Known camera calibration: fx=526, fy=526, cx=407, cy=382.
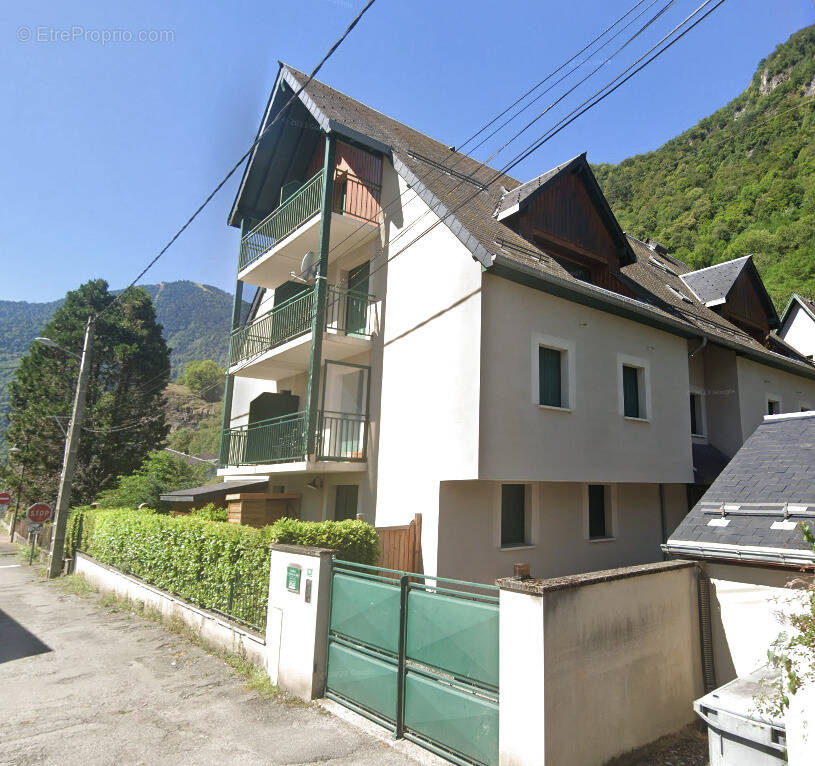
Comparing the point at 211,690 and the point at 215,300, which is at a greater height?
the point at 215,300

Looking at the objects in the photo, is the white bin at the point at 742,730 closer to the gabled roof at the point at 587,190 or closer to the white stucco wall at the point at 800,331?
the gabled roof at the point at 587,190

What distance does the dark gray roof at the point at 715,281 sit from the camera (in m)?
A: 16.5

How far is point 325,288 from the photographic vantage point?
458 inches

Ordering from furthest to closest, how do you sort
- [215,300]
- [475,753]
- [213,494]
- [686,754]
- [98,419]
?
1. [215,300]
2. [98,419]
3. [213,494]
4. [686,754]
5. [475,753]

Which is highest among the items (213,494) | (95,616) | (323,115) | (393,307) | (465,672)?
(323,115)

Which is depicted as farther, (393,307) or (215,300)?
(215,300)

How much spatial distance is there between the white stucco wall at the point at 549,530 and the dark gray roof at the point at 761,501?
358 centimetres

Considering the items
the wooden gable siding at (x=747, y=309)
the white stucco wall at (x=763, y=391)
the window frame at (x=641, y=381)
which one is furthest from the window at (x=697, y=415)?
the window frame at (x=641, y=381)

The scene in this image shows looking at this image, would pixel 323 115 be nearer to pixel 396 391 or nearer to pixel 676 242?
pixel 396 391

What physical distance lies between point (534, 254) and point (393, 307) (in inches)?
126

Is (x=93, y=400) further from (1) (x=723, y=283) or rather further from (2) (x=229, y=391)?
(1) (x=723, y=283)

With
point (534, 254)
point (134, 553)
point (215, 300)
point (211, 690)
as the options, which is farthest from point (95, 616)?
point (215, 300)

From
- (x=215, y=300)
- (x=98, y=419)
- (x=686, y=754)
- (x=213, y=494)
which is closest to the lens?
(x=686, y=754)

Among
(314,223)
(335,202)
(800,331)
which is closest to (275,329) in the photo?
(314,223)
